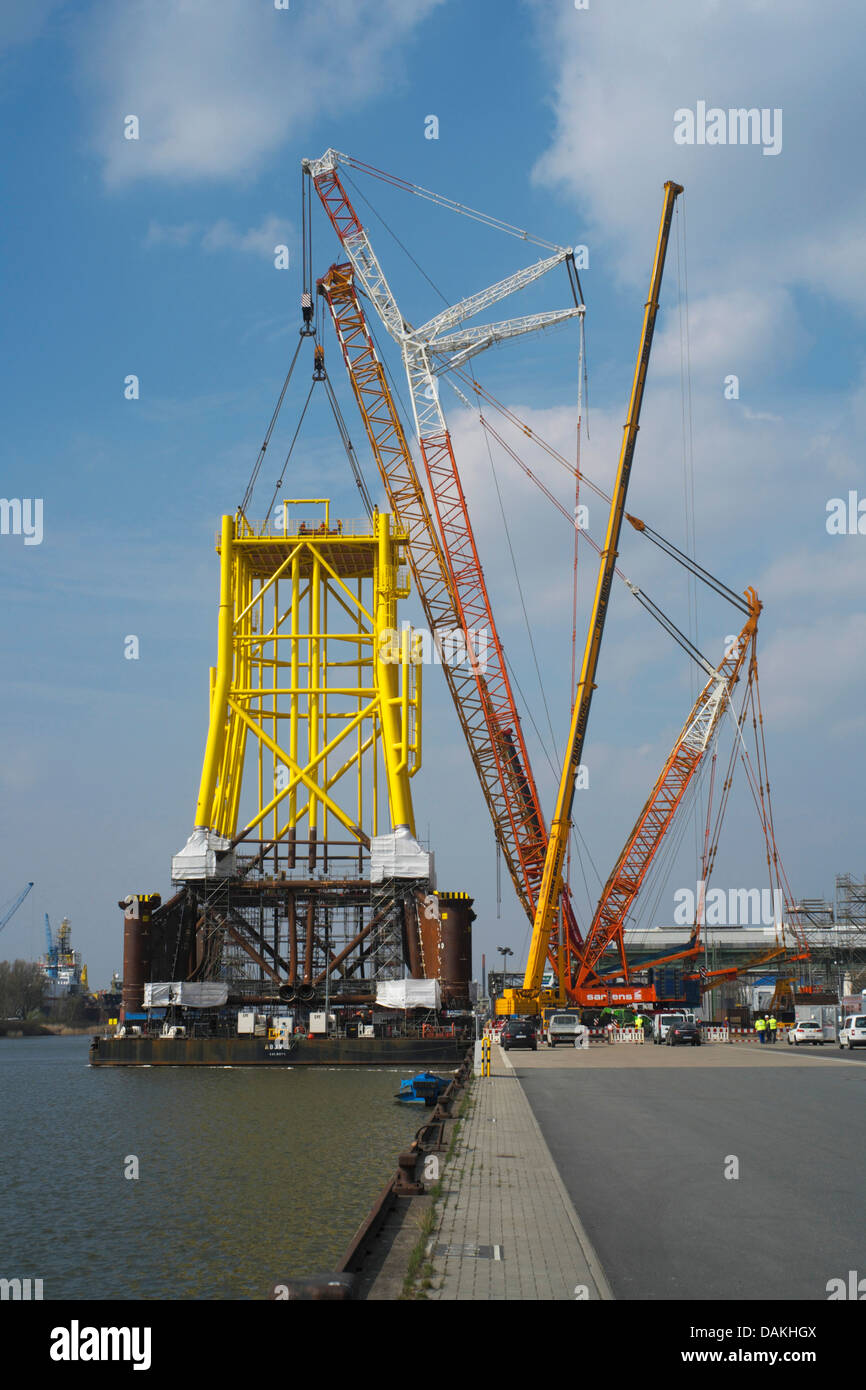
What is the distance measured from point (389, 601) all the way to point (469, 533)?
9.62 m

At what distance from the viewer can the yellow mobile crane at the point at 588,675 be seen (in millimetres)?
64062

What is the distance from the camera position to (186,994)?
59531 millimetres

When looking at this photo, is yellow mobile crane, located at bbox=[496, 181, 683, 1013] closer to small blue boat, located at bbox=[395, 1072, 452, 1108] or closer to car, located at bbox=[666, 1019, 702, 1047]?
car, located at bbox=[666, 1019, 702, 1047]

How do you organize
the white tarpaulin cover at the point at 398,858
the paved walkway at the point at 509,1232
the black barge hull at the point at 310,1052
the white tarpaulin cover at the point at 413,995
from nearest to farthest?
1. the paved walkway at the point at 509,1232
2. the black barge hull at the point at 310,1052
3. the white tarpaulin cover at the point at 413,995
4. the white tarpaulin cover at the point at 398,858

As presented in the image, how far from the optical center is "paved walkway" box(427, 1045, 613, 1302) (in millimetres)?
10352

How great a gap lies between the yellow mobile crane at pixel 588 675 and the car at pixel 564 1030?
8.97m

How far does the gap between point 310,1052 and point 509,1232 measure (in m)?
44.5

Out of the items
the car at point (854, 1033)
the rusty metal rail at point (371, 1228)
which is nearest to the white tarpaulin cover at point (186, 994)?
the car at point (854, 1033)

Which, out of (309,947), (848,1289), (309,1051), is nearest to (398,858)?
(309,947)

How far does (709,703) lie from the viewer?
257 feet

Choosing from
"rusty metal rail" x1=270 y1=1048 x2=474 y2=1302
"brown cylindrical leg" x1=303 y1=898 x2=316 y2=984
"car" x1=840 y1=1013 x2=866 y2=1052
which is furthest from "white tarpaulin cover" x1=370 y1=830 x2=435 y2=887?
"rusty metal rail" x1=270 y1=1048 x2=474 y2=1302

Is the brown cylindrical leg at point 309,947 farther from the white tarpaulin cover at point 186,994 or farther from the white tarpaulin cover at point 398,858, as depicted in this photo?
the white tarpaulin cover at point 186,994
